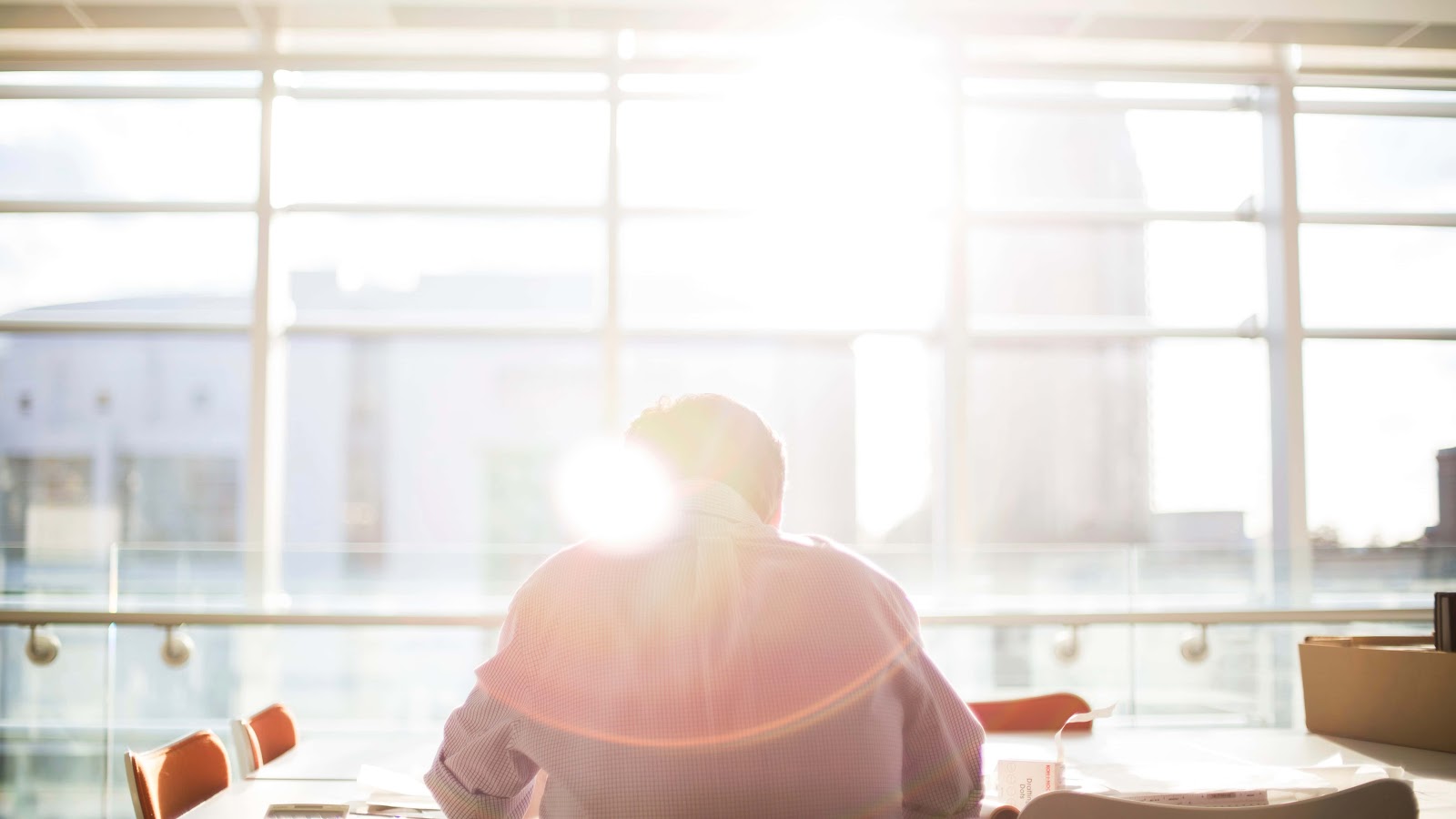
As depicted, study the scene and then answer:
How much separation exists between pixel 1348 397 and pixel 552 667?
17.0ft

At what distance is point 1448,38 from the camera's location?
5238 millimetres

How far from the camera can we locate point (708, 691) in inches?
52.9

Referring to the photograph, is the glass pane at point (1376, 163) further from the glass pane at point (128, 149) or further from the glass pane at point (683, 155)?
the glass pane at point (128, 149)

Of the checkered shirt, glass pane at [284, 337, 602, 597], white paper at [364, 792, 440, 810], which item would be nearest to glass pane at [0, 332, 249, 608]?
glass pane at [284, 337, 602, 597]

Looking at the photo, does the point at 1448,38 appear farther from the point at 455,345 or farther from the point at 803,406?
the point at 455,345

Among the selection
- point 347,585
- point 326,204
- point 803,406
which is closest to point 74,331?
point 326,204

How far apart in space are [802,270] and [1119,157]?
1.68m

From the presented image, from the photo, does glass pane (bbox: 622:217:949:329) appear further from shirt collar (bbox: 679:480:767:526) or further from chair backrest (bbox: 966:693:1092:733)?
shirt collar (bbox: 679:480:767:526)

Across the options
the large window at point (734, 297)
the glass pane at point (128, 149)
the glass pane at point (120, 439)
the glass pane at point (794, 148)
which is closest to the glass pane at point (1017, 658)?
the large window at point (734, 297)

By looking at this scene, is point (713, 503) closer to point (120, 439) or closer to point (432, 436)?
point (432, 436)

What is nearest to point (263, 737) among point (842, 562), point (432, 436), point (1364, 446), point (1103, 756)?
point (842, 562)

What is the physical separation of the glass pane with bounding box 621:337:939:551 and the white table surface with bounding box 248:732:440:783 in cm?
303

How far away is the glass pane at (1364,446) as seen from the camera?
5.44 meters

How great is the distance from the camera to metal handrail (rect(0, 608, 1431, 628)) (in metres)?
3.92
